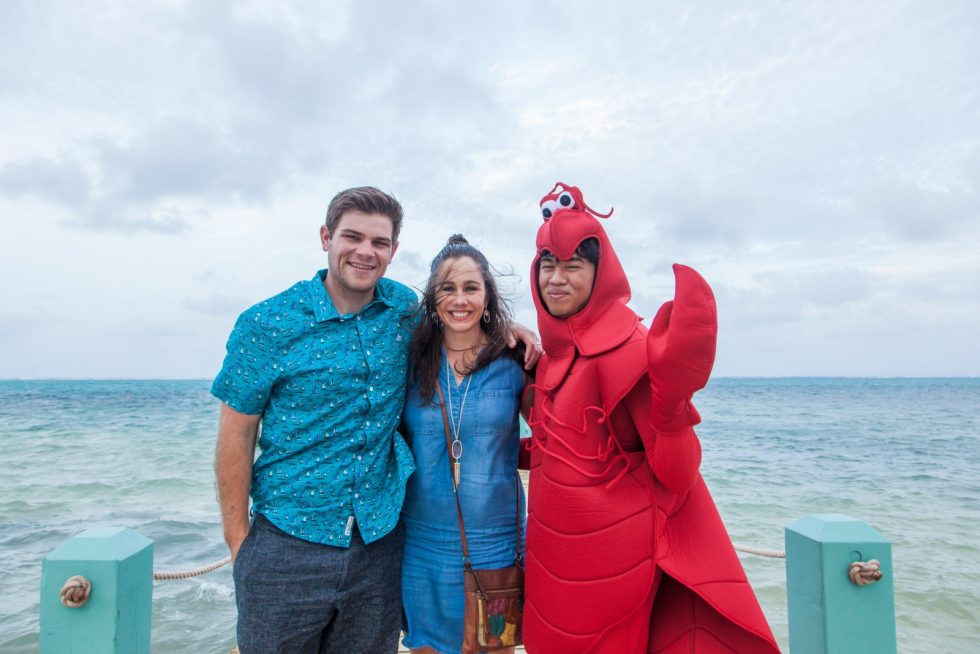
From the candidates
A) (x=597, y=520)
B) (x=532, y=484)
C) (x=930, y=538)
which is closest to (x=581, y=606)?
(x=597, y=520)

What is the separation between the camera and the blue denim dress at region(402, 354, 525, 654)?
84.6 inches

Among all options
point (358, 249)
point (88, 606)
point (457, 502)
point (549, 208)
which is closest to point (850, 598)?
point (457, 502)

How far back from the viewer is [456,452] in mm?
2203

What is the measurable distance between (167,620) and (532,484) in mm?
4184

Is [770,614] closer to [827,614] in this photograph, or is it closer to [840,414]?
[827,614]

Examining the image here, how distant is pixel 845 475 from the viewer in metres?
11.4

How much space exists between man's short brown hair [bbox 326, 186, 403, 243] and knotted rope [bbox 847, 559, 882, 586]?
199 centimetres

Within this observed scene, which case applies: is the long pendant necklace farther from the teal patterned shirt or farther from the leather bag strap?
the teal patterned shirt

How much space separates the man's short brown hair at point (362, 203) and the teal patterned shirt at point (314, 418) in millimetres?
347

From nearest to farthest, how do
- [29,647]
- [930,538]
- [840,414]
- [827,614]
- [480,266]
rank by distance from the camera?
[827,614]
[480,266]
[29,647]
[930,538]
[840,414]

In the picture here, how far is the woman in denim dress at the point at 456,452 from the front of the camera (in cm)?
216

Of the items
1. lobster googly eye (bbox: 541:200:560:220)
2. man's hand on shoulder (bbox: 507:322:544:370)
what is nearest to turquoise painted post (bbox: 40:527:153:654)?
man's hand on shoulder (bbox: 507:322:544:370)

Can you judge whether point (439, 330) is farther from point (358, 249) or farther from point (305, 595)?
point (305, 595)

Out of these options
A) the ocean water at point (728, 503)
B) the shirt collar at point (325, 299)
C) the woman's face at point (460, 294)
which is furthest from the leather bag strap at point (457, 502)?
the ocean water at point (728, 503)
